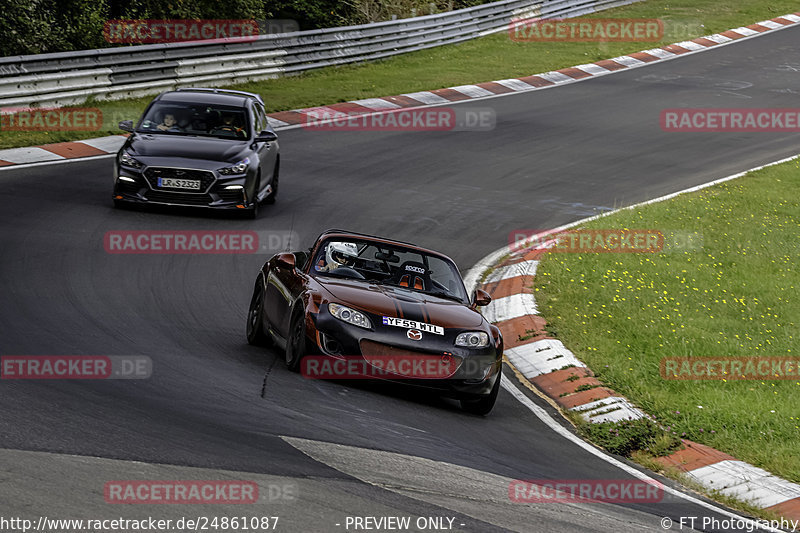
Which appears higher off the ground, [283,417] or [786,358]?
[283,417]

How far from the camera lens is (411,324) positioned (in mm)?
8977

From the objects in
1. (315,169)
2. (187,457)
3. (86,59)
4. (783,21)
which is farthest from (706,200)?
(783,21)

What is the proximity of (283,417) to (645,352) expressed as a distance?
4.68m

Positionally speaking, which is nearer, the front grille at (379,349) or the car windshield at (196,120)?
the front grille at (379,349)

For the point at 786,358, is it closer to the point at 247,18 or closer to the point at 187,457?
the point at 187,457

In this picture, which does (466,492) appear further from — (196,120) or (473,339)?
(196,120)

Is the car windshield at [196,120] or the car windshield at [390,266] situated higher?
the car windshield at [196,120]

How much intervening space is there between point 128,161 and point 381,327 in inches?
287

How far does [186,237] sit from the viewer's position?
46.8 feet

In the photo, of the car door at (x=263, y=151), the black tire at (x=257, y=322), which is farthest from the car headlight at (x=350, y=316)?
the car door at (x=263, y=151)

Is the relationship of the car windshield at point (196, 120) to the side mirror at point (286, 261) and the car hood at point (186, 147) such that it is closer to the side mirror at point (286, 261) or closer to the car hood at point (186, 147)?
the car hood at point (186, 147)

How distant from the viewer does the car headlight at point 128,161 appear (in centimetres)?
1501

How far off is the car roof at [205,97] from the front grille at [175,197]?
1917mm

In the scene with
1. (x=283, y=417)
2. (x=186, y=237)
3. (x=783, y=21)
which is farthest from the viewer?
(x=783, y=21)
